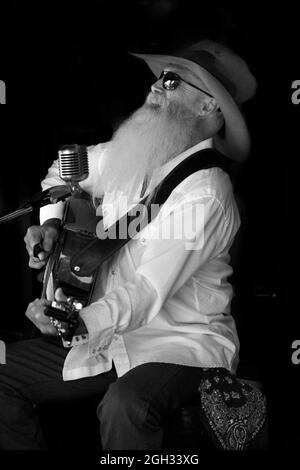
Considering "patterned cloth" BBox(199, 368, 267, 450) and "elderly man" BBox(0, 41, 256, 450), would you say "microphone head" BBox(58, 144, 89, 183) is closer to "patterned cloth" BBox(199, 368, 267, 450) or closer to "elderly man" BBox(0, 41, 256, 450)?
"elderly man" BBox(0, 41, 256, 450)

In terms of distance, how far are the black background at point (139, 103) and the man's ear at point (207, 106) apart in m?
0.29

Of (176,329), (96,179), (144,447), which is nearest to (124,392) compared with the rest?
(144,447)

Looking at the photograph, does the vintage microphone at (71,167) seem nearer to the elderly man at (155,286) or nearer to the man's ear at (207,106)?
the elderly man at (155,286)

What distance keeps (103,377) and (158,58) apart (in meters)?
1.26

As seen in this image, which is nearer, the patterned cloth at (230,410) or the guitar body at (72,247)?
the patterned cloth at (230,410)

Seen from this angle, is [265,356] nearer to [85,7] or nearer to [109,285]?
[109,285]

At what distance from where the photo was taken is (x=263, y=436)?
2.35 metres

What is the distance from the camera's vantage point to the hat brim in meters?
2.52
